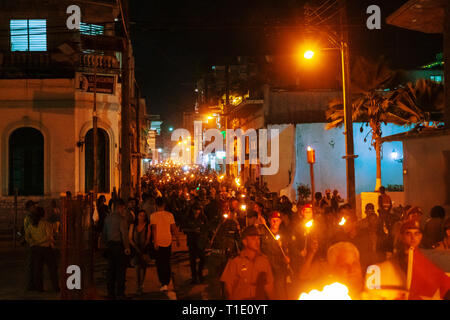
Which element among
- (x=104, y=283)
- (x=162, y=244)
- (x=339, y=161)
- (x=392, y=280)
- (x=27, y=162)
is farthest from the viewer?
(x=339, y=161)

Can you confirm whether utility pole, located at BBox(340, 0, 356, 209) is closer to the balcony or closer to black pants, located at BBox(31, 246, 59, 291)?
black pants, located at BBox(31, 246, 59, 291)

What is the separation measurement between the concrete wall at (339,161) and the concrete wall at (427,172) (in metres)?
10.9

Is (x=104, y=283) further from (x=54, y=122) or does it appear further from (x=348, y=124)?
(x=54, y=122)

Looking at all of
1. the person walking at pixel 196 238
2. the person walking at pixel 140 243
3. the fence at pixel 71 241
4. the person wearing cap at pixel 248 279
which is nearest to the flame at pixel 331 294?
the person wearing cap at pixel 248 279

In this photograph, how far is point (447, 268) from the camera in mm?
6195

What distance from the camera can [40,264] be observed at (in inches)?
410

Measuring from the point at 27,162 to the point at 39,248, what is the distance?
39.3 feet

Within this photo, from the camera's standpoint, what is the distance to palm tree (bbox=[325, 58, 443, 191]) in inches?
750

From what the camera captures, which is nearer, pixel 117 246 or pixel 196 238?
pixel 117 246

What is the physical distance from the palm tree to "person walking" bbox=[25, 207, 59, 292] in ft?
44.5

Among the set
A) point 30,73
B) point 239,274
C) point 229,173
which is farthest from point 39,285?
point 229,173

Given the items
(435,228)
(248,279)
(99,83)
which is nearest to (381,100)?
(99,83)
